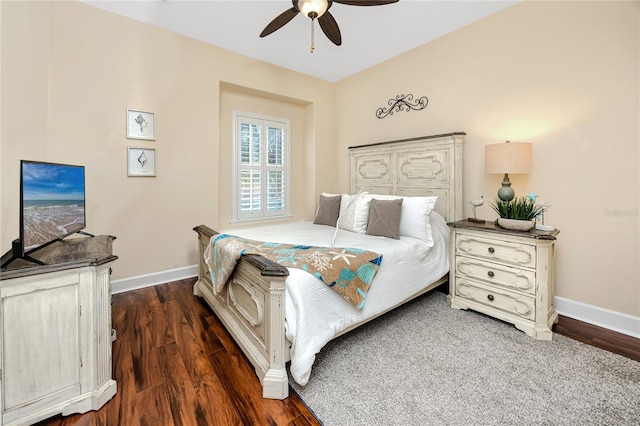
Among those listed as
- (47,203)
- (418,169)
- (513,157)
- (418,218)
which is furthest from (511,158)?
(47,203)

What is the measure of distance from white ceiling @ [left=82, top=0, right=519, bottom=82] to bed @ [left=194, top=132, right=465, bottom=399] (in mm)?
1184

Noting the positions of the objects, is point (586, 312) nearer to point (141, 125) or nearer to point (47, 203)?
point (47, 203)

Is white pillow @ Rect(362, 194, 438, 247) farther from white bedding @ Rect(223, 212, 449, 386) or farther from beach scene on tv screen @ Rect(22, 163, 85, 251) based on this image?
beach scene on tv screen @ Rect(22, 163, 85, 251)

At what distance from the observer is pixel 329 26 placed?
2.33m

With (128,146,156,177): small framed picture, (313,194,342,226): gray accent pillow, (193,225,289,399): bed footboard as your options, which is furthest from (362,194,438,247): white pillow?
(128,146,156,177): small framed picture

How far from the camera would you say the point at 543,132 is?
2.45m

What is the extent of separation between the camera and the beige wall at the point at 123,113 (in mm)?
1988

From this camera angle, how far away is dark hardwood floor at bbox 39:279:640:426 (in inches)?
52.9

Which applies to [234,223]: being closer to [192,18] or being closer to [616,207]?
[192,18]

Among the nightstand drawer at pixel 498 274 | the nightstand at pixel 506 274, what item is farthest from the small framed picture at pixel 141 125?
the nightstand drawer at pixel 498 274

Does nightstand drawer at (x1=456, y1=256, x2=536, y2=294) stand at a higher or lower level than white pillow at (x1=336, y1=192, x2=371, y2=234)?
lower

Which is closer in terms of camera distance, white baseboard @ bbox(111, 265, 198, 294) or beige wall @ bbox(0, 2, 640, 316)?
beige wall @ bbox(0, 2, 640, 316)

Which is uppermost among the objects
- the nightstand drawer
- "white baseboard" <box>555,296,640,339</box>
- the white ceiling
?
the white ceiling

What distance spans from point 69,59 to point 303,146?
2897 millimetres
